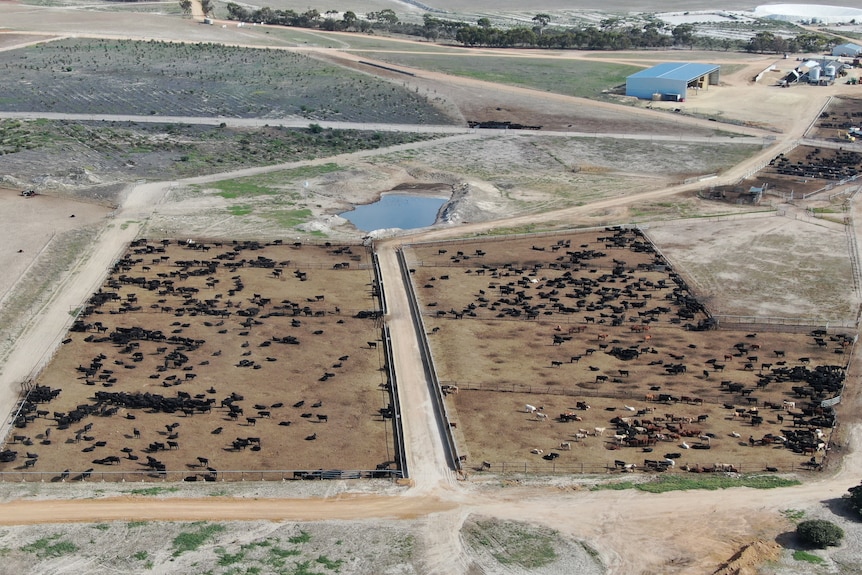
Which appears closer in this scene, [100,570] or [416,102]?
[100,570]

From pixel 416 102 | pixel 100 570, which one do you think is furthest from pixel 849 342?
pixel 416 102

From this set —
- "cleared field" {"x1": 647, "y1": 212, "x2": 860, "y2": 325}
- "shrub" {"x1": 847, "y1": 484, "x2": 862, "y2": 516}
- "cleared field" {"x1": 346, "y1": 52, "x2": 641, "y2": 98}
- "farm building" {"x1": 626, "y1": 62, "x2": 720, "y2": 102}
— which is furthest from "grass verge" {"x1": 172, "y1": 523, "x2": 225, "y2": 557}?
"farm building" {"x1": 626, "y1": 62, "x2": 720, "y2": 102}

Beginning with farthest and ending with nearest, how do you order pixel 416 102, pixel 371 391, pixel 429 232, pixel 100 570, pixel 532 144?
1. pixel 416 102
2. pixel 532 144
3. pixel 429 232
4. pixel 371 391
5. pixel 100 570

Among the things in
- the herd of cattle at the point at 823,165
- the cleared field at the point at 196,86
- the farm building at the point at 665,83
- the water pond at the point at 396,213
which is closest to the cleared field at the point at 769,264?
the herd of cattle at the point at 823,165

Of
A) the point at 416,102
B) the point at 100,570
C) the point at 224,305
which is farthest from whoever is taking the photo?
the point at 416,102

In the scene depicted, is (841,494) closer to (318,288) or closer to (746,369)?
(746,369)

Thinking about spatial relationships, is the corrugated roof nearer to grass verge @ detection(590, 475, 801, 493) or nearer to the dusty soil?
the dusty soil
